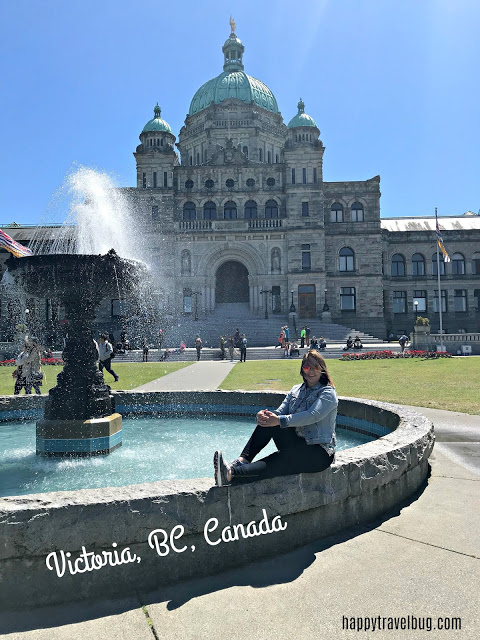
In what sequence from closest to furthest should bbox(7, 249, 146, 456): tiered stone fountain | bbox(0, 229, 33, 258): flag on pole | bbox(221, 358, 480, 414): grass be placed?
1. bbox(7, 249, 146, 456): tiered stone fountain
2. bbox(221, 358, 480, 414): grass
3. bbox(0, 229, 33, 258): flag on pole

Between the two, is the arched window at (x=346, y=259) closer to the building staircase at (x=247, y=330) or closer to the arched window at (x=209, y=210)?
the building staircase at (x=247, y=330)

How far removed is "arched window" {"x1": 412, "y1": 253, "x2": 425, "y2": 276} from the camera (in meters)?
54.1

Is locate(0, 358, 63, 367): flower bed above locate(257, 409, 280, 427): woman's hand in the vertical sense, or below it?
below

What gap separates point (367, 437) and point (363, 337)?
3454cm

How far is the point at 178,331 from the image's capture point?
42594 mm

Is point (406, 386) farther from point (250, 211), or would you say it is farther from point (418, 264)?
point (418, 264)

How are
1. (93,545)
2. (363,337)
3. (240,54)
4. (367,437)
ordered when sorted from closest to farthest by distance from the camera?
1. (93,545)
2. (367,437)
3. (363,337)
4. (240,54)

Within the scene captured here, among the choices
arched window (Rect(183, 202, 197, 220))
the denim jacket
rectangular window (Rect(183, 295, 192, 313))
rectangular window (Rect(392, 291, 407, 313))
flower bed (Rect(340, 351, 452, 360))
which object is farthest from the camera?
rectangular window (Rect(392, 291, 407, 313))

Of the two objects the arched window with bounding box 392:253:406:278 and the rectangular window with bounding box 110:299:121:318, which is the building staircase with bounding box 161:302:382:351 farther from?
the arched window with bounding box 392:253:406:278

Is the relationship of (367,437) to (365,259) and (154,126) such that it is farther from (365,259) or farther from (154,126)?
(154,126)

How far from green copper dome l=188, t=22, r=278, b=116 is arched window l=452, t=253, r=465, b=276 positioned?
86.8 ft

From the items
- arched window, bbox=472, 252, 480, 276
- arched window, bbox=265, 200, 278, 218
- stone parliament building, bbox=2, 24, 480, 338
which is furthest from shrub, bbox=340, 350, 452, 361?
arched window, bbox=472, 252, 480, 276

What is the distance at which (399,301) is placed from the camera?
5375cm

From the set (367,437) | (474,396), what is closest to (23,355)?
(367,437)
